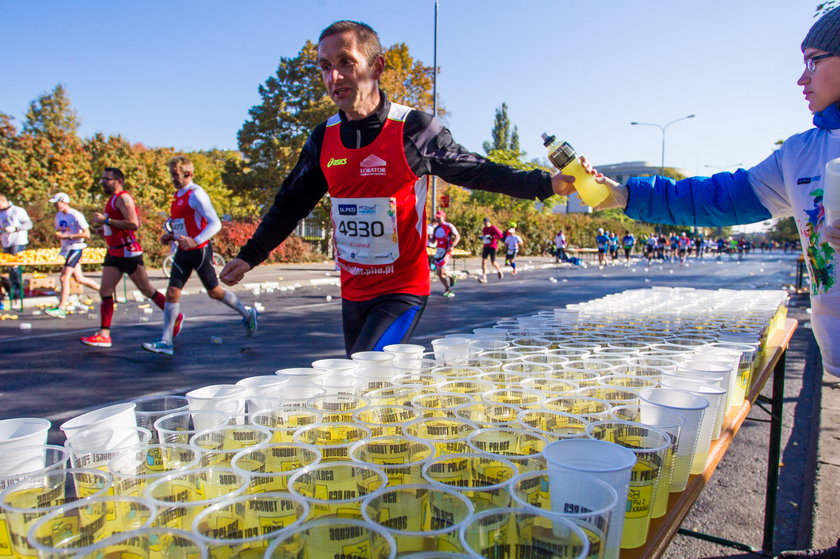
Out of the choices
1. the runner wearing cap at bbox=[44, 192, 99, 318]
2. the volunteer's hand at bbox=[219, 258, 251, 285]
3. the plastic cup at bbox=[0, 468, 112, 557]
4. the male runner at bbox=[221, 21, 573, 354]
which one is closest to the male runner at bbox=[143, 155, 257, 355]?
the runner wearing cap at bbox=[44, 192, 99, 318]

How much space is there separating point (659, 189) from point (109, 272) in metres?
6.16

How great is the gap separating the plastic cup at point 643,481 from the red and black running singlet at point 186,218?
578cm

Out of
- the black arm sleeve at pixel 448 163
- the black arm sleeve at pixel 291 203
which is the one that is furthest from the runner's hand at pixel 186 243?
the black arm sleeve at pixel 448 163

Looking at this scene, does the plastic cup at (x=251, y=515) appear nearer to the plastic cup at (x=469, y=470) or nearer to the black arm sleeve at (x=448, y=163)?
the plastic cup at (x=469, y=470)

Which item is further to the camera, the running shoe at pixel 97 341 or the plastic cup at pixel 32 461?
the running shoe at pixel 97 341

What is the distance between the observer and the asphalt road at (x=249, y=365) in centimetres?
332

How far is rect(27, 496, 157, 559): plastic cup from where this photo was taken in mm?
929

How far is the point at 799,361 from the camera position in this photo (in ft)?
21.8

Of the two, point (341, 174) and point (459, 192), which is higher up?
point (459, 192)

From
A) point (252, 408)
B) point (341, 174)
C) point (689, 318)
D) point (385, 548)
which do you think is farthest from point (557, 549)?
point (689, 318)

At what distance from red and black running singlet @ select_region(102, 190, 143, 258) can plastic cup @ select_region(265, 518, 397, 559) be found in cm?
654

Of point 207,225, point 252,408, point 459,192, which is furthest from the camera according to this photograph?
point 459,192

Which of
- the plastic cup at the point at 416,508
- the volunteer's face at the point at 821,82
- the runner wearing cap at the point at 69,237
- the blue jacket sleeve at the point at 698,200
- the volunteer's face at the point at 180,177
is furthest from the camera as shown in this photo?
the runner wearing cap at the point at 69,237

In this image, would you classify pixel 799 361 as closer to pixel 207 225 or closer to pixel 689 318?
pixel 689 318
